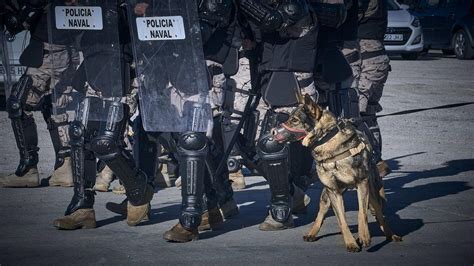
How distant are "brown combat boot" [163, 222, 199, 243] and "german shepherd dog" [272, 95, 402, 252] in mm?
890

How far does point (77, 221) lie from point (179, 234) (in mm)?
866

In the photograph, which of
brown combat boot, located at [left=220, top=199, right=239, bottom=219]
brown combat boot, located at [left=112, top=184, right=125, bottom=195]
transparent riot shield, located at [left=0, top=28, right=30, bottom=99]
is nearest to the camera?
brown combat boot, located at [left=220, top=199, right=239, bottom=219]

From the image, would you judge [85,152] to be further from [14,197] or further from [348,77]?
[348,77]

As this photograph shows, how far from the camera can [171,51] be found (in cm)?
754

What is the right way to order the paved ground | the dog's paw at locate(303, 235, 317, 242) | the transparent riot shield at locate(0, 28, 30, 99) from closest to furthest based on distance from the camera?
the paved ground
the dog's paw at locate(303, 235, 317, 242)
the transparent riot shield at locate(0, 28, 30, 99)

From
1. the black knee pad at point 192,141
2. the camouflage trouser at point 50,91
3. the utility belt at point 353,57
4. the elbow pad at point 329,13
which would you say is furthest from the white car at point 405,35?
the black knee pad at point 192,141

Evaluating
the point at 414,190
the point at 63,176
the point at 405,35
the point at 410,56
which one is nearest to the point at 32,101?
the point at 63,176

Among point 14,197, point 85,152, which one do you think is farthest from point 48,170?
point 85,152

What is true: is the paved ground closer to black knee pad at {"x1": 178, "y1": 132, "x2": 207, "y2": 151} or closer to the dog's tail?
the dog's tail

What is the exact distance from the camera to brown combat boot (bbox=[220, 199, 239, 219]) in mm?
8484

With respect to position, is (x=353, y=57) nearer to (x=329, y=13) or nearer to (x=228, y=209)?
(x=329, y=13)

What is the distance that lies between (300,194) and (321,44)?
1.24 metres

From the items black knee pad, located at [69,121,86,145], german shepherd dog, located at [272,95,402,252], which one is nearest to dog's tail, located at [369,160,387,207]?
german shepherd dog, located at [272,95,402,252]

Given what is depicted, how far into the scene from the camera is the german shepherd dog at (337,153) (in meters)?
7.19
